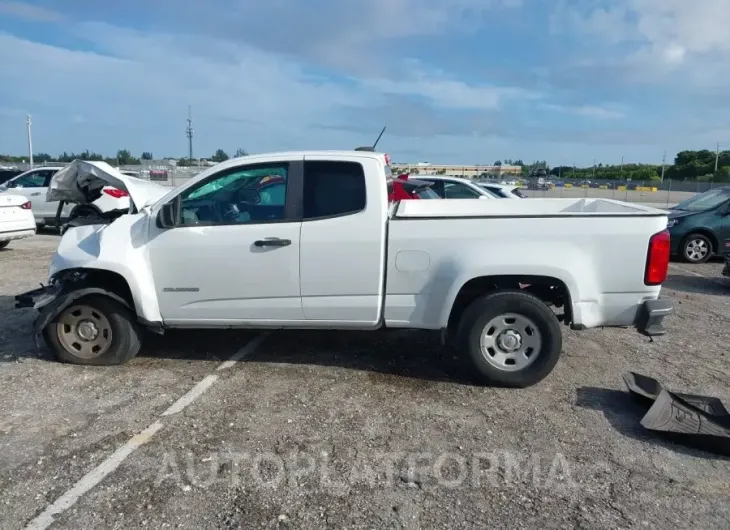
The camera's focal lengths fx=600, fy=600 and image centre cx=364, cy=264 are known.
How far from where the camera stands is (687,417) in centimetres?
427

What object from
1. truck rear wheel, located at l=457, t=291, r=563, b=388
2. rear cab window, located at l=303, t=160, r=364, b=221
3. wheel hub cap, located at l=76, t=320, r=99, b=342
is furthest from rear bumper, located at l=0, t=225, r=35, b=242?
truck rear wheel, located at l=457, t=291, r=563, b=388

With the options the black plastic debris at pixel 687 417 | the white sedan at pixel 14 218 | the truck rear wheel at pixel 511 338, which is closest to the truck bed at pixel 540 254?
the truck rear wheel at pixel 511 338

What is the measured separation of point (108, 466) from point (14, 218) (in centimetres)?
947

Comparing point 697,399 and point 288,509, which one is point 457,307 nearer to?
point 697,399

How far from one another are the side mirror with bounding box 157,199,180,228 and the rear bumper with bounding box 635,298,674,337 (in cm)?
394

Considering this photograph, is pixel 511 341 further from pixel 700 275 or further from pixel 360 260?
pixel 700 275

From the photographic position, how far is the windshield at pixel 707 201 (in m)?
12.4

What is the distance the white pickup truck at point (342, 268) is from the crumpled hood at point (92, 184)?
11.5 inches

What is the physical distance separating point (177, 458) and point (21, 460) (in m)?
0.99

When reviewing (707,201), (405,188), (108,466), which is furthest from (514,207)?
(707,201)

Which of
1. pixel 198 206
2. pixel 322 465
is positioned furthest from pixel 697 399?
pixel 198 206

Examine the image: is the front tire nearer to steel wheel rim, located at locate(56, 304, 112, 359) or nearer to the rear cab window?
the rear cab window

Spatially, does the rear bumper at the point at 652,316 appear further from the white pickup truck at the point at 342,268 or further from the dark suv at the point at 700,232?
the dark suv at the point at 700,232

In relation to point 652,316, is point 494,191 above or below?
above
